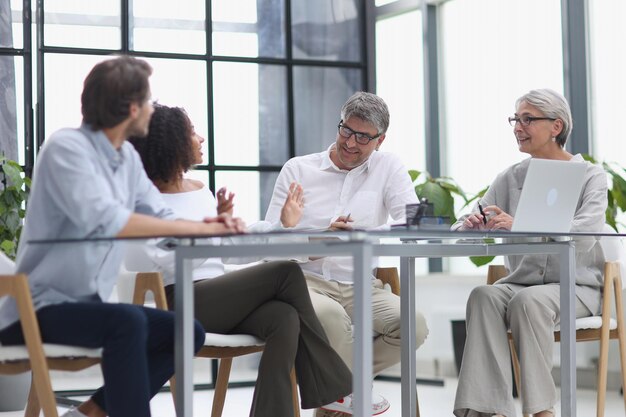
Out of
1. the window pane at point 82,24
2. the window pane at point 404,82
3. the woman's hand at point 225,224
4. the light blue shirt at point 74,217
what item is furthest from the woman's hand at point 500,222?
the window pane at point 404,82

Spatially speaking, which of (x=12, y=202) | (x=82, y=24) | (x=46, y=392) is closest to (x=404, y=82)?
(x=82, y=24)

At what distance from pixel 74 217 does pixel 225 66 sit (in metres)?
2.87

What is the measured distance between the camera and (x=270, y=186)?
498 centimetres

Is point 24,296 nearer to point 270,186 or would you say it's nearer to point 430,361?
point 270,186

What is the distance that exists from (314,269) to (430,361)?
101 inches

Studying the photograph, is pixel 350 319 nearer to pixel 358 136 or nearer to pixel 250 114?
pixel 358 136

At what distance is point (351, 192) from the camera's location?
11.6 feet

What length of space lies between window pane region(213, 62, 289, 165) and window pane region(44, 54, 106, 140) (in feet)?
2.17

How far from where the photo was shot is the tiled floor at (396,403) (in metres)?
4.18

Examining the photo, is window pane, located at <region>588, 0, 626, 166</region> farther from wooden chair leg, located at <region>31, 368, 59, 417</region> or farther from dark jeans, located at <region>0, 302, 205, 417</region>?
wooden chair leg, located at <region>31, 368, 59, 417</region>

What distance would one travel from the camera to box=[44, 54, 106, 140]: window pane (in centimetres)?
463

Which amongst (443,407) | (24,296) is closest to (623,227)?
(443,407)

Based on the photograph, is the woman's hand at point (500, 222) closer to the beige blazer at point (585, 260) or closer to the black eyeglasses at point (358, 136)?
the beige blazer at point (585, 260)

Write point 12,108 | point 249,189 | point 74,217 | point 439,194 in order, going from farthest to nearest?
point 439,194, point 249,189, point 12,108, point 74,217
